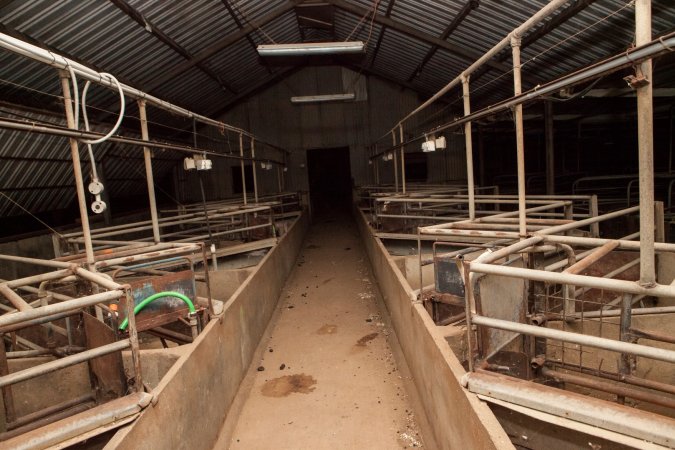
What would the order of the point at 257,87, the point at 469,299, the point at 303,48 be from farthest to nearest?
the point at 257,87 < the point at 303,48 < the point at 469,299

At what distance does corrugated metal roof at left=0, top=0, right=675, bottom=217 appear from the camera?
23.9 ft

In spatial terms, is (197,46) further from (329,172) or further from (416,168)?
(329,172)

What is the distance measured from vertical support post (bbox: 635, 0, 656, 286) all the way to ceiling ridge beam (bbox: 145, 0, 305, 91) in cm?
1048

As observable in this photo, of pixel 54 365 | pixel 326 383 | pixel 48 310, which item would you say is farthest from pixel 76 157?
pixel 326 383

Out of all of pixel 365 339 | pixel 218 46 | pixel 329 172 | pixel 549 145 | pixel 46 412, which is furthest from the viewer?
pixel 329 172

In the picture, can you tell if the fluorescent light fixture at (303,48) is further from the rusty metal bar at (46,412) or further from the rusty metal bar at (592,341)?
the rusty metal bar at (592,341)

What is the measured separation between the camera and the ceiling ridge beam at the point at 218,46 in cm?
1103

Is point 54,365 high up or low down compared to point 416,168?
down

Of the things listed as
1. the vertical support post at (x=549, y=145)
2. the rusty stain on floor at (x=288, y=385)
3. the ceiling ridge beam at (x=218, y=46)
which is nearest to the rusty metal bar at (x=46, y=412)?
the rusty stain on floor at (x=288, y=385)

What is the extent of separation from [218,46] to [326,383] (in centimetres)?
977

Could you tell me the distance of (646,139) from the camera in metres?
2.03

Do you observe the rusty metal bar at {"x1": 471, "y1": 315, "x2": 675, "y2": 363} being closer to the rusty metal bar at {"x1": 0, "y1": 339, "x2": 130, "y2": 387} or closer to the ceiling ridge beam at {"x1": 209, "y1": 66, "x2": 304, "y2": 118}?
the rusty metal bar at {"x1": 0, "y1": 339, "x2": 130, "y2": 387}

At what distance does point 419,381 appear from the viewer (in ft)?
12.8

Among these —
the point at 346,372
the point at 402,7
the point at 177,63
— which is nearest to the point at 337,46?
the point at 402,7
